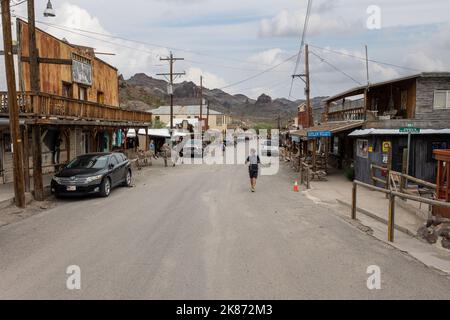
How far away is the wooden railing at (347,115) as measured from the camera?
77.2ft

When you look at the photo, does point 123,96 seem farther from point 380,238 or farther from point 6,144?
point 380,238

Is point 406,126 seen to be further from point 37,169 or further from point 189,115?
point 189,115

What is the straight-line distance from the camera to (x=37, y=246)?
8.22 metres

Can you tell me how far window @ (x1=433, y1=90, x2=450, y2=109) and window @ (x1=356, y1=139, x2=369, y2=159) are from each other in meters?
3.81

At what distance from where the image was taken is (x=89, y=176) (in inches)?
574

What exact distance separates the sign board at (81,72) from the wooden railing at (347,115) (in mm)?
16046

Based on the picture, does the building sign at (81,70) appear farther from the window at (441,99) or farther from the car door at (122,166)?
the window at (441,99)

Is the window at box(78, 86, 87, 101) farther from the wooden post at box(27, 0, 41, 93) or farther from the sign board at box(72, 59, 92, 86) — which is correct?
the wooden post at box(27, 0, 41, 93)

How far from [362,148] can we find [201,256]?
14950 mm

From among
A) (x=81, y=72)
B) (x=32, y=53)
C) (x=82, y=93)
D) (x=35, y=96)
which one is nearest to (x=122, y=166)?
(x=35, y=96)

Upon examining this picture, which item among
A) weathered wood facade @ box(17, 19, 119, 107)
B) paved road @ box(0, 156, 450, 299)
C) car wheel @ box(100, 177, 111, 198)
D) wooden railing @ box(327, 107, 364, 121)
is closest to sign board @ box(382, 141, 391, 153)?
wooden railing @ box(327, 107, 364, 121)

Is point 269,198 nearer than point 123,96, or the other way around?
point 269,198

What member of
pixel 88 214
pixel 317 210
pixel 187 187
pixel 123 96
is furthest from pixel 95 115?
pixel 123 96
